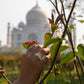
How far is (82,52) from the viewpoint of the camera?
390 mm

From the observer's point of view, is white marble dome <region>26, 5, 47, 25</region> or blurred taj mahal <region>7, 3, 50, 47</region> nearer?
white marble dome <region>26, 5, 47, 25</region>

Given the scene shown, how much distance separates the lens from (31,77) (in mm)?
373

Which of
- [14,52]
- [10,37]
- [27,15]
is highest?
[27,15]

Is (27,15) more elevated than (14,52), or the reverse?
(27,15)

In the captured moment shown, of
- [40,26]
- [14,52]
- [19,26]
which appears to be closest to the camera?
[14,52]

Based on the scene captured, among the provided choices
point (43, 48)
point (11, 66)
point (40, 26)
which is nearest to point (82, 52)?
point (43, 48)

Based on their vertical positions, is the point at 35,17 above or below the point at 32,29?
above

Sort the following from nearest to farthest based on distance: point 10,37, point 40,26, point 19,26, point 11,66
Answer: point 11,66 → point 40,26 → point 19,26 → point 10,37

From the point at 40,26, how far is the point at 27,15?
3362 millimetres

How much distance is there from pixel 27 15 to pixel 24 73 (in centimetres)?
2492

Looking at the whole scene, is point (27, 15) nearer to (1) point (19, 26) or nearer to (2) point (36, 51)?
(1) point (19, 26)

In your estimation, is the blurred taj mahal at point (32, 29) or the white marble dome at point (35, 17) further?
the blurred taj mahal at point (32, 29)

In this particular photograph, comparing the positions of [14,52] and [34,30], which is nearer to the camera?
[14,52]

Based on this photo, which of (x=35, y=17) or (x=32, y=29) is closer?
(x=35, y=17)
